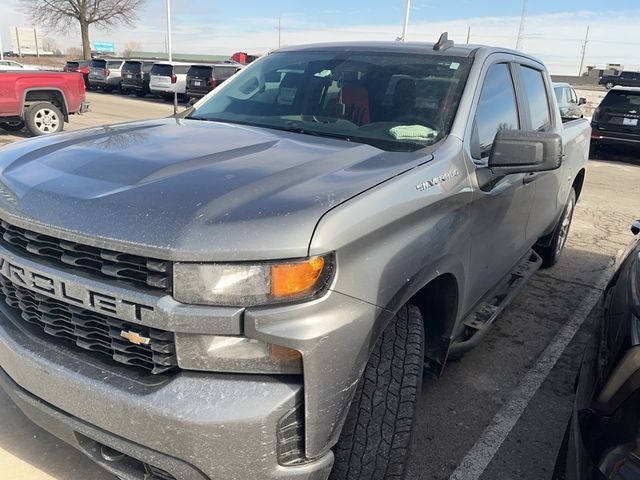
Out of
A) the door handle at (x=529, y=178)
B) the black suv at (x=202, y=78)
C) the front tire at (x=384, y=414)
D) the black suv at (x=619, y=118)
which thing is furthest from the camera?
the black suv at (x=202, y=78)

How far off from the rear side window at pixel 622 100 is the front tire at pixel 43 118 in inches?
475

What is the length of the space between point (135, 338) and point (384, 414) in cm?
94

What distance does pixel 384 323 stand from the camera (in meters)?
1.93

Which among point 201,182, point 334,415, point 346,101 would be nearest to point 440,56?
point 346,101

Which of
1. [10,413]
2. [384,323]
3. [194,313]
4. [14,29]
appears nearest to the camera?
[194,313]

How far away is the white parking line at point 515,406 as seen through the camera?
105 inches

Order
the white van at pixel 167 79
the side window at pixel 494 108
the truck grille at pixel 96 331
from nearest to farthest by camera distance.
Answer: the truck grille at pixel 96 331 → the side window at pixel 494 108 → the white van at pixel 167 79

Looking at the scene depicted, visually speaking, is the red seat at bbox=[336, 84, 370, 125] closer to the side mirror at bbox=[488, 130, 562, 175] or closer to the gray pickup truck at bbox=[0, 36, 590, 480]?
the gray pickup truck at bbox=[0, 36, 590, 480]

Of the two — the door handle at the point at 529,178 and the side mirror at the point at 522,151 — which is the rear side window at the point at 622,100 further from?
the side mirror at the point at 522,151

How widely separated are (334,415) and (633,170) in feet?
42.2

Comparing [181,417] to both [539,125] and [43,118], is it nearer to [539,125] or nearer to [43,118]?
[539,125]

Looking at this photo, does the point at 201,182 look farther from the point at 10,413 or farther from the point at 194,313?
the point at 10,413

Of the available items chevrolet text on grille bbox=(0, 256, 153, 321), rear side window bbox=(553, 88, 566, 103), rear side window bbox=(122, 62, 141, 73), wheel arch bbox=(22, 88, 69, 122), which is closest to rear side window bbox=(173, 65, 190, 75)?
rear side window bbox=(122, 62, 141, 73)

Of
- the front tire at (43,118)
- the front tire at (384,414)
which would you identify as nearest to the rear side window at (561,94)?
the front tire at (43,118)
